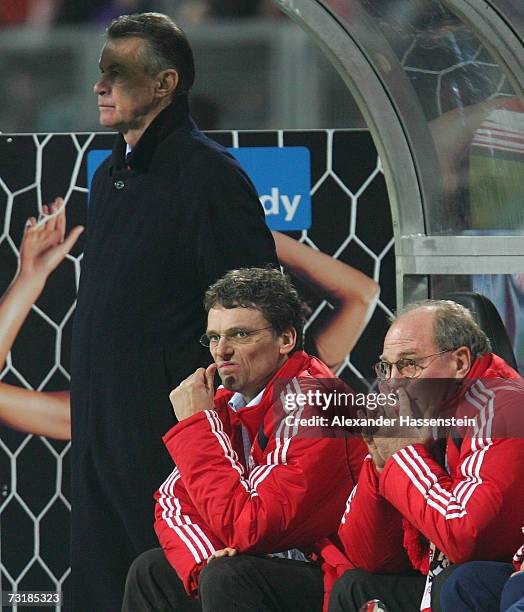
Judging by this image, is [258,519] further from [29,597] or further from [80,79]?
[80,79]

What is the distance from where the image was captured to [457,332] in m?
3.46

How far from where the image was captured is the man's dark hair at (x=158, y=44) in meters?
3.94

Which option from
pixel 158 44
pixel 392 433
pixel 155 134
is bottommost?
pixel 392 433

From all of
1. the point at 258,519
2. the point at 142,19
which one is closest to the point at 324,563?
the point at 258,519

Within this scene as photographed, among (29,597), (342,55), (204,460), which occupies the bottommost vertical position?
(29,597)

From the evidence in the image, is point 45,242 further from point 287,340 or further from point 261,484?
point 261,484

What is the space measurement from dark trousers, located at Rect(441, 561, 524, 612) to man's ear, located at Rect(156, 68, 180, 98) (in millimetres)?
1366

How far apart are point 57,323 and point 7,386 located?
228mm

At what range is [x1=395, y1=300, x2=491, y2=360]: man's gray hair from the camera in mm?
3457

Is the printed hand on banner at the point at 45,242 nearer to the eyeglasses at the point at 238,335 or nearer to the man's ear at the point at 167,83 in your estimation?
the man's ear at the point at 167,83

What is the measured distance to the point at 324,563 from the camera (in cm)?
352

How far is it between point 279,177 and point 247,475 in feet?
4.52

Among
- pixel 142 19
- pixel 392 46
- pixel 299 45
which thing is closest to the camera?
pixel 142 19

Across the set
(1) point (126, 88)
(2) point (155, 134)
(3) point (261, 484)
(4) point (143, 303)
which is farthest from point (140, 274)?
(3) point (261, 484)
